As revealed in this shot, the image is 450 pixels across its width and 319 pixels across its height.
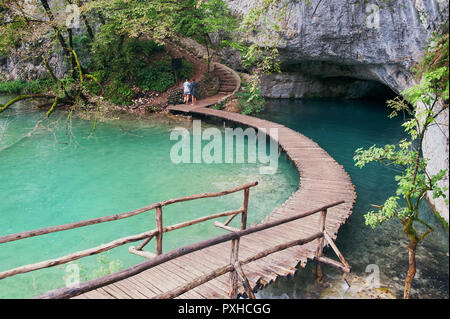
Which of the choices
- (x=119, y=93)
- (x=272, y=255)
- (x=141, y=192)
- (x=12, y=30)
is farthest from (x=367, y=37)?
(x=12, y=30)

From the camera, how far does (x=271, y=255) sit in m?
6.58

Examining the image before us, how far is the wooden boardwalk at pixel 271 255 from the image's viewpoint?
5293 mm

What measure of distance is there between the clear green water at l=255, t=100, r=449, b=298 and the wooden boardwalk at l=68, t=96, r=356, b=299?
77cm

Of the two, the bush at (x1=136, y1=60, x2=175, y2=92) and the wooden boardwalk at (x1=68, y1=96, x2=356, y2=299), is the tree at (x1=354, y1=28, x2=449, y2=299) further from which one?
the bush at (x1=136, y1=60, x2=175, y2=92)

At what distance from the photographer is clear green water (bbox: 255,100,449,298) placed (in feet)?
22.5

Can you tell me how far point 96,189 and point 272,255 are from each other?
7239 mm

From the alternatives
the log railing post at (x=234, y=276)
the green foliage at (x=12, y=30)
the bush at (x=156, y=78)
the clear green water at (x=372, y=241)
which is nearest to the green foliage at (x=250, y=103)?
the clear green water at (x=372, y=241)

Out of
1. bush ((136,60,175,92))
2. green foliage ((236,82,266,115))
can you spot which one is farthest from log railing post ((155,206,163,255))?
bush ((136,60,175,92))

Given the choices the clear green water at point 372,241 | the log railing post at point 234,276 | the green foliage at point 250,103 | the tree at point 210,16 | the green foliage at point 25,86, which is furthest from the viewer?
the green foliage at point 25,86

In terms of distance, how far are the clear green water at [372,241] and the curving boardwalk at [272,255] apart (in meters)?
0.77

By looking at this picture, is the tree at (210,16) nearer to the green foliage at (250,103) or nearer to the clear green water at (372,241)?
the green foliage at (250,103)

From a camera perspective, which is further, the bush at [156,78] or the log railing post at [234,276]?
the bush at [156,78]
